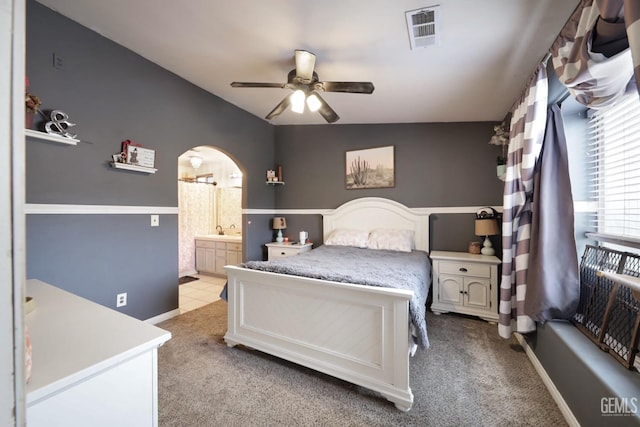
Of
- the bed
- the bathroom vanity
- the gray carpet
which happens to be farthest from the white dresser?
the bathroom vanity

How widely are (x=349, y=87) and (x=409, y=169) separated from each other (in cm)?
181

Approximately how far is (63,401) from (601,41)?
Answer: 7.62 ft

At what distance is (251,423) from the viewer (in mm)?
1407

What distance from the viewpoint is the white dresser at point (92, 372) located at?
65 centimetres

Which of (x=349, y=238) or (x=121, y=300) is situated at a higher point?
(x=349, y=238)

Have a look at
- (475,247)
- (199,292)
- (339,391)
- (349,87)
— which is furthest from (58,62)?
(475,247)

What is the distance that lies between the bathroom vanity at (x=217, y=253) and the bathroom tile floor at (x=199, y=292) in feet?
0.62

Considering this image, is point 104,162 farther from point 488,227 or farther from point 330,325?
point 488,227

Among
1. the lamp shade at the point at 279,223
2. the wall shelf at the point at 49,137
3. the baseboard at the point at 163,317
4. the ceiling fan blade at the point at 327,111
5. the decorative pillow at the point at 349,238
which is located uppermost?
the ceiling fan blade at the point at 327,111

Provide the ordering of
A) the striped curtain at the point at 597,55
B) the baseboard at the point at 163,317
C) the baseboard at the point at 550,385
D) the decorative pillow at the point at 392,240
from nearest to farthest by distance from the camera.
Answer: the striped curtain at the point at 597,55 < the baseboard at the point at 550,385 < the baseboard at the point at 163,317 < the decorative pillow at the point at 392,240

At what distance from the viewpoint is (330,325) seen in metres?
1.75

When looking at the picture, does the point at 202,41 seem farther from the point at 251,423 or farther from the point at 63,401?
the point at 251,423

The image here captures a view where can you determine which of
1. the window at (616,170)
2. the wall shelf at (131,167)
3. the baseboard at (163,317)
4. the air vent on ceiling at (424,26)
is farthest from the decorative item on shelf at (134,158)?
the window at (616,170)

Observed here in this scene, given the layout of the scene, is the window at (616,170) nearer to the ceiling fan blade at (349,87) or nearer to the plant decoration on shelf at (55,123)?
the ceiling fan blade at (349,87)
